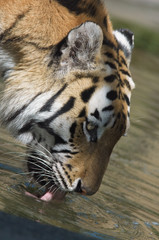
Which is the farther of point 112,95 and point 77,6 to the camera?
point 77,6

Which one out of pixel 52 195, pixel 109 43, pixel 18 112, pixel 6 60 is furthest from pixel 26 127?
pixel 109 43

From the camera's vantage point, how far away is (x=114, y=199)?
566 centimetres

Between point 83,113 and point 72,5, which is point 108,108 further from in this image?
point 72,5

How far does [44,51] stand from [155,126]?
14.6 ft

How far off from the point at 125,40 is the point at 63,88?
0.90 m

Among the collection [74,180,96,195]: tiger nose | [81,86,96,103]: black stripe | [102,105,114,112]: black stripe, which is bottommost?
[74,180,96,195]: tiger nose

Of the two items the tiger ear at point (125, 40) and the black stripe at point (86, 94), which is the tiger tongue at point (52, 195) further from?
the tiger ear at point (125, 40)

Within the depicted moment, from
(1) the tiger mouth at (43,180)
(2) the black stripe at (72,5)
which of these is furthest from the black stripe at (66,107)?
(2) the black stripe at (72,5)

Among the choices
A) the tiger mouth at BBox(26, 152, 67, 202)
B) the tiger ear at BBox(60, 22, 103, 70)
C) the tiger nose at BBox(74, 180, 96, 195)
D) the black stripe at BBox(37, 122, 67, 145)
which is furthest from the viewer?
the tiger mouth at BBox(26, 152, 67, 202)

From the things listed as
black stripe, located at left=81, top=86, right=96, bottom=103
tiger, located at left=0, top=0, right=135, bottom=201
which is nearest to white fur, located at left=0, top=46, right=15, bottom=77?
tiger, located at left=0, top=0, right=135, bottom=201

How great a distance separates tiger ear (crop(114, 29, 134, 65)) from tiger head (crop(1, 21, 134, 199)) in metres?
0.47

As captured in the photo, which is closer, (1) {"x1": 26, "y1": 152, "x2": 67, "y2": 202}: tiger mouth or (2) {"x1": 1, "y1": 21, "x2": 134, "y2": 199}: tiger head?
(2) {"x1": 1, "y1": 21, "x2": 134, "y2": 199}: tiger head

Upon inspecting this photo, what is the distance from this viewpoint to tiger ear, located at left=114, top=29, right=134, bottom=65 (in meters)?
5.13

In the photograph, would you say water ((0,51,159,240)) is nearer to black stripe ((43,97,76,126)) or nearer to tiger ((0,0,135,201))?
tiger ((0,0,135,201))
